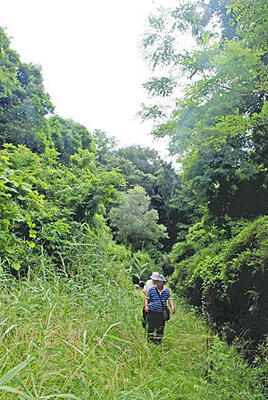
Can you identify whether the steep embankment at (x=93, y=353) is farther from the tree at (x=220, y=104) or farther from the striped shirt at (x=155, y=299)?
the tree at (x=220, y=104)

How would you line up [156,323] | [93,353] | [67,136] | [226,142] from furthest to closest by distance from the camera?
1. [67,136]
2. [226,142]
3. [156,323]
4. [93,353]

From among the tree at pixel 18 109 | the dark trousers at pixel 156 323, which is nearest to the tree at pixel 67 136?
the tree at pixel 18 109

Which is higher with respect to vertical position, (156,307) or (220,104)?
(220,104)

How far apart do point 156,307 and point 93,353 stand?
2.32 m

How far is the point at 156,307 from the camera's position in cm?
410

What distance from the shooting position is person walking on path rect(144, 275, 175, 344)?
12.8 ft

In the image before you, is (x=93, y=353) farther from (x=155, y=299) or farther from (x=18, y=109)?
(x=18, y=109)

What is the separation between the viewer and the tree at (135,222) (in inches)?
859

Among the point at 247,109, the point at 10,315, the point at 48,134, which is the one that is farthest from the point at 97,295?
the point at 48,134

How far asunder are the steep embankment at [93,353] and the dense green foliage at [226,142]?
201 centimetres

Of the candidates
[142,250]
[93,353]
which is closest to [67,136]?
[142,250]

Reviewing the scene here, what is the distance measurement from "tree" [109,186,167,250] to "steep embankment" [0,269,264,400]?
1803cm

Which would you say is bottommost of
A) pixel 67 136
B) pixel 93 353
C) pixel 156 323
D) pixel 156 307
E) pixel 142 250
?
pixel 156 323

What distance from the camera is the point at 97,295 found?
2887 millimetres
